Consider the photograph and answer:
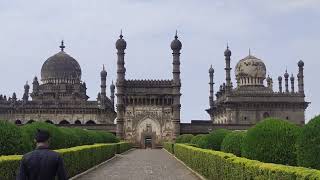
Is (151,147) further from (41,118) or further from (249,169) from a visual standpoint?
(249,169)

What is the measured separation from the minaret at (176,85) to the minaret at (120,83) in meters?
4.47

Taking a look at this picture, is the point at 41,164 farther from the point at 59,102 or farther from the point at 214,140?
the point at 59,102

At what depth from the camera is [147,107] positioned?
50938 millimetres

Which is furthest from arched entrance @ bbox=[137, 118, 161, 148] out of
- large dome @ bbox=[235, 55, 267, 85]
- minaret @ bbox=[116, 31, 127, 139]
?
large dome @ bbox=[235, 55, 267, 85]

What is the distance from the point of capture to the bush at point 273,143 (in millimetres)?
12734

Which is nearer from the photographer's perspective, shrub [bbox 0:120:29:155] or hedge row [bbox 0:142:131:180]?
hedge row [bbox 0:142:131:180]

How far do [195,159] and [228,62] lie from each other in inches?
1518

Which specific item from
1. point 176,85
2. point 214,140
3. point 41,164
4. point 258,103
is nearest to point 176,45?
point 176,85

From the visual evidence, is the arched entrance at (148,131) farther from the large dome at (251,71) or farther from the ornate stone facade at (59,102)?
the large dome at (251,71)

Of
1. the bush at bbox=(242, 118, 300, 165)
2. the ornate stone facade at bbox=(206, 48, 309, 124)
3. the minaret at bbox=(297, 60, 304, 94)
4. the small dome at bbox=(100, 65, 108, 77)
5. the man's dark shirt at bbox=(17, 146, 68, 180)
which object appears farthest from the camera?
the small dome at bbox=(100, 65, 108, 77)

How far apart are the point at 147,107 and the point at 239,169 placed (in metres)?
40.7

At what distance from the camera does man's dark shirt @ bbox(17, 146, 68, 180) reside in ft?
18.7

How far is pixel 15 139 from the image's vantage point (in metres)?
12.3

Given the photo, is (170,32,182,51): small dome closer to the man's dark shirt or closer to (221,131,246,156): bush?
(221,131,246,156): bush
